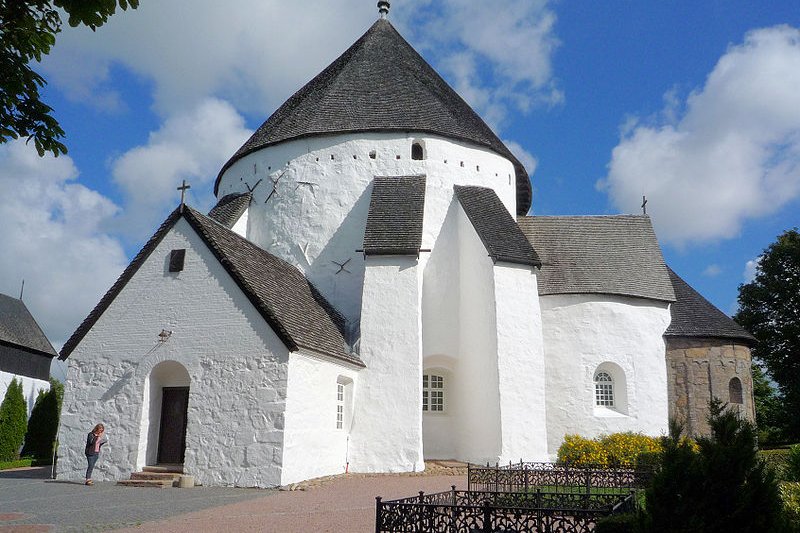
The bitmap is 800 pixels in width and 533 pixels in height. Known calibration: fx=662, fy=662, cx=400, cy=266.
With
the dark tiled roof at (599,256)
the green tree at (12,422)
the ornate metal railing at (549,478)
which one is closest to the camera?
the ornate metal railing at (549,478)

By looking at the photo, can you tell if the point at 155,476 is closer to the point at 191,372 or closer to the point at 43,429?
the point at 191,372

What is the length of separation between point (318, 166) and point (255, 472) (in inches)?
410

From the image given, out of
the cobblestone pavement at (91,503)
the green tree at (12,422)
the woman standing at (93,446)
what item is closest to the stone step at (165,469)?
the cobblestone pavement at (91,503)

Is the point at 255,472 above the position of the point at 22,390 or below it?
below

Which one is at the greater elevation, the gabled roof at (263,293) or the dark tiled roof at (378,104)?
the dark tiled roof at (378,104)

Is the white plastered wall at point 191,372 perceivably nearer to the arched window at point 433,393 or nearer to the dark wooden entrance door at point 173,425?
the dark wooden entrance door at point 173,425

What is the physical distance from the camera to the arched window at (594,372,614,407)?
2138 centimetres

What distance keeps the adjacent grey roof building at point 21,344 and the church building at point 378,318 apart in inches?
643

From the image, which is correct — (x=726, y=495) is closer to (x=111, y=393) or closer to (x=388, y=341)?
(x=388, y=341)

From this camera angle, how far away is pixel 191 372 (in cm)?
1545

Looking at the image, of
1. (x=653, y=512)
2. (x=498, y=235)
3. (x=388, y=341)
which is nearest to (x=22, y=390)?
(x=388, y=341)

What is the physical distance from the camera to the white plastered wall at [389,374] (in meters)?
17.2

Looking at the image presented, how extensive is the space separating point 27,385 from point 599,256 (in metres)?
29.3

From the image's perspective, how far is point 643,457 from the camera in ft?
54.1
